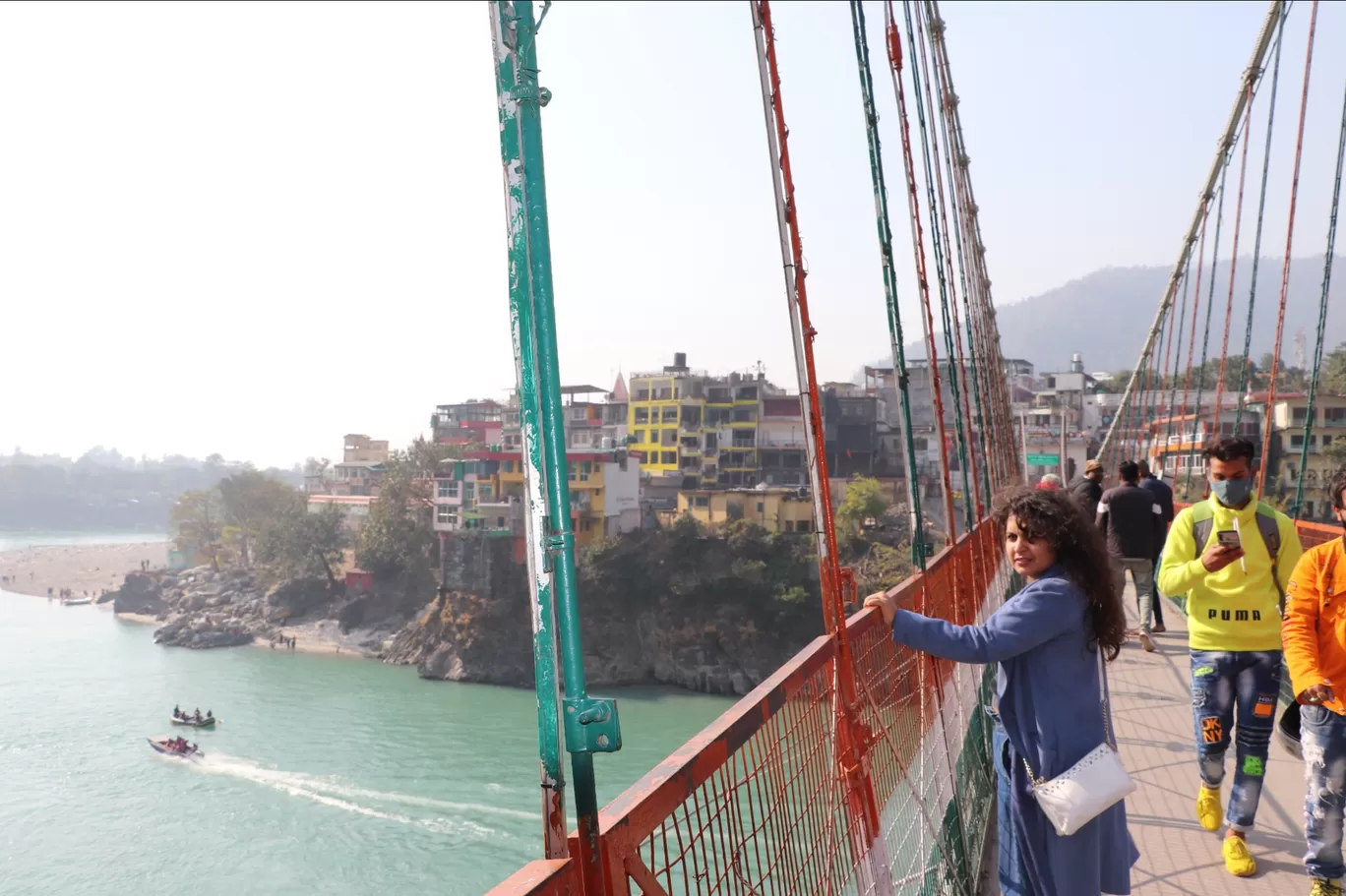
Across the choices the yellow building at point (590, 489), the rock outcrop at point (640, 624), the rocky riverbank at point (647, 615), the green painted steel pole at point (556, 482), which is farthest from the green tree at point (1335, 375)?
the green painted steel pole at point (556, 482)

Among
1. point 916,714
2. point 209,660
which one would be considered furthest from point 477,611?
point 916,714

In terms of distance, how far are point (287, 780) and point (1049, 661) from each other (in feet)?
94.2

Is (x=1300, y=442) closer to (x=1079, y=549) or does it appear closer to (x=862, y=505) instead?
(x=862, y=505)

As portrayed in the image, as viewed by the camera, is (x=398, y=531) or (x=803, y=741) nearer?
(x=803, y=741)

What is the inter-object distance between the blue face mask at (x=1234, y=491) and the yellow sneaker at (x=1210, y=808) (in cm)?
80

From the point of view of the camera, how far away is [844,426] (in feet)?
109

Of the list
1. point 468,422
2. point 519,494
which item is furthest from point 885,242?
point 468,422

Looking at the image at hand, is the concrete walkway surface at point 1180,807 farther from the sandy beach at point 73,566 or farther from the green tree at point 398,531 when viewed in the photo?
the sandy beach at point 73,566

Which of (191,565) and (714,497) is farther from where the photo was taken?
(191,565)

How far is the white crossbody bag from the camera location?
1629 mm

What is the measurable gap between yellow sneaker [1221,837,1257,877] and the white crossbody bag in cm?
116

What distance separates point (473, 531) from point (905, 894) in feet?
104

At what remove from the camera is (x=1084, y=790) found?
1632mm

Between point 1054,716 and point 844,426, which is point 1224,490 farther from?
point 844,426
